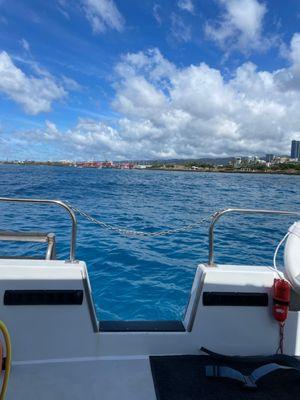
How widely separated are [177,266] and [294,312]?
4.24 metres

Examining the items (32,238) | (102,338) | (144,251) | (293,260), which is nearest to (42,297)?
(102,338)

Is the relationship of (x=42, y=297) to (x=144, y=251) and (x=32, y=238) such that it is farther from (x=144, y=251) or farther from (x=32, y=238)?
(x=144, y=251)

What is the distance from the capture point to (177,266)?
22.2 ft

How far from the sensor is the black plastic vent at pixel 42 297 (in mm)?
2336

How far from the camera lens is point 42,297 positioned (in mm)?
2363

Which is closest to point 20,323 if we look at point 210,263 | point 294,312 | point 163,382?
point 163,382

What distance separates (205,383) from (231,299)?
64cm

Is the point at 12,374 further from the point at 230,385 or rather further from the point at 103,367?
the point at 230,385

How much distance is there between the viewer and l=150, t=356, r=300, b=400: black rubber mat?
2.11 meters

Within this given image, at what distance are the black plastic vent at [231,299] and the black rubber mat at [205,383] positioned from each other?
1.41ft

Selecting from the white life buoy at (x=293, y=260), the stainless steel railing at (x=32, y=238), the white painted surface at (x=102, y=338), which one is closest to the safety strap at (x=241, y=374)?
the white painted surface at (x=102, y=338)

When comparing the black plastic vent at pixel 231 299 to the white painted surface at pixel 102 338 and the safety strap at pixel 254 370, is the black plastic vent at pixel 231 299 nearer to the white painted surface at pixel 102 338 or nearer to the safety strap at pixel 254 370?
the white painted surface at pixel 102 338

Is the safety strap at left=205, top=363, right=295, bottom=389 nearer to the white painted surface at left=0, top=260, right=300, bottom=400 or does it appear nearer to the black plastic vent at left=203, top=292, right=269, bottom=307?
the white painted surface at left=0, top=260, right=300, bottom=400

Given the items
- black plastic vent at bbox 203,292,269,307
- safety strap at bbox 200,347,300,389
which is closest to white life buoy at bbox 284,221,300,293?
black plastic vent at bbox 203,292,269,307
